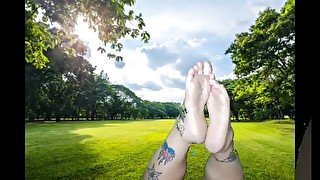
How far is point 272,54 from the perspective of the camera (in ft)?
7.52

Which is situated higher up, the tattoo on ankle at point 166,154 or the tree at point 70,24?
the tree at point 70,24

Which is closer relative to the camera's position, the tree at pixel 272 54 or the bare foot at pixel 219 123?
the bare foot at pixel 219 123

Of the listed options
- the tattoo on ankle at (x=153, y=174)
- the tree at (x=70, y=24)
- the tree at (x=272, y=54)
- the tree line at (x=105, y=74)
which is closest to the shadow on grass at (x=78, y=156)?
the tree line at (x=105, y=74)

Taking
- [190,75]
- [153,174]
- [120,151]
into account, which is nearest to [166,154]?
[153,174]

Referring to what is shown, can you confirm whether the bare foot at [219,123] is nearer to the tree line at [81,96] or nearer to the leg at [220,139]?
the leg at [220,139]

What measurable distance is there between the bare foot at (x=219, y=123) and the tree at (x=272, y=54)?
133 cm

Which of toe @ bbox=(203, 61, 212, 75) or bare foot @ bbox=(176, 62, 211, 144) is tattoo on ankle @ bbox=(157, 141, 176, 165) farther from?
toe @ bbox=(203, 61, 212, 75)

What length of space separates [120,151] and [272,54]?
1085mm

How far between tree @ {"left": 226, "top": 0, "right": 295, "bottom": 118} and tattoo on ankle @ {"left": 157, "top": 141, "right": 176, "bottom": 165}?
1367 mm

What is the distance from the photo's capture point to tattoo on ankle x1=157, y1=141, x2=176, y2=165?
38.1 inches

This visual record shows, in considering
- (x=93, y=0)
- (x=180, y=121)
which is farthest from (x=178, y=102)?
(x=180, y=121)

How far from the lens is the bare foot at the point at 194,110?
93cm
